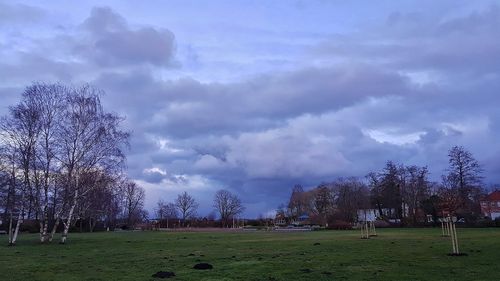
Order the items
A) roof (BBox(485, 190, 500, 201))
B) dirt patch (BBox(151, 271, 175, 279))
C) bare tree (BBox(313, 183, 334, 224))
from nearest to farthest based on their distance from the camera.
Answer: dirt patch (BBox(151, 271, 175, 279)) → bare tree (BBox(313, 183, 334, 224)) → roof (BBox(485, 190, 500, 201))

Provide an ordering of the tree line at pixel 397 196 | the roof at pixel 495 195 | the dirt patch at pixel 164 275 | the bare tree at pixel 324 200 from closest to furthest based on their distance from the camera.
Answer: the dirt patch at pixel 164 275 → the tree line at pixel 397 196 → the bare tree at pixel 324 200 → the roof at pixel 495 195

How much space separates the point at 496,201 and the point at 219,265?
144m

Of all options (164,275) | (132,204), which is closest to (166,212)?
(132,204)

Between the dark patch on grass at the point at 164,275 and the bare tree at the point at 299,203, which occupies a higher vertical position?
the bare tree at the point at 299,203

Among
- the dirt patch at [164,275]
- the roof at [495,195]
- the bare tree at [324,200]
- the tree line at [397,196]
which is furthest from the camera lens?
the roof at [495,195]

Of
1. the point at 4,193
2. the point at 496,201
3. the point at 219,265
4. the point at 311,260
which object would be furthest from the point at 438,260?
the point at 496,201

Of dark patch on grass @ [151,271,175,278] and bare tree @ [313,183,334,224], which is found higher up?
bare tree @ [313,183,334,224]

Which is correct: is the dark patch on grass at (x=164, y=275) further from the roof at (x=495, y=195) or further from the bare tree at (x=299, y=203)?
the roof at (x=495, y=195)

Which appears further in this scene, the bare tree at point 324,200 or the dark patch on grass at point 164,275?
the bare tree at point 324,200

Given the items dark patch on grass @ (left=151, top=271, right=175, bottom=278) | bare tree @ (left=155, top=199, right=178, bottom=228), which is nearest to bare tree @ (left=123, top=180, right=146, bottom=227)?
bare tree @ (left=155, top=199, right=178, bottom=228)

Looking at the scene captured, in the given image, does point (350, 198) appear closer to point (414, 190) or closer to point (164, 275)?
point (414, 190)

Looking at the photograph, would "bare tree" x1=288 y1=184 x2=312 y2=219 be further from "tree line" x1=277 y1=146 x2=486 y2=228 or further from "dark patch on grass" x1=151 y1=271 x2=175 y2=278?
"dark patch on grass" x1=151 y1=271 x2=175 y2=278

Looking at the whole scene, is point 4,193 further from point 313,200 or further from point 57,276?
point 313,200

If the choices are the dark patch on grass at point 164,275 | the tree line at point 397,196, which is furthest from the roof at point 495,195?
the dark patch on grass at point 164,275
